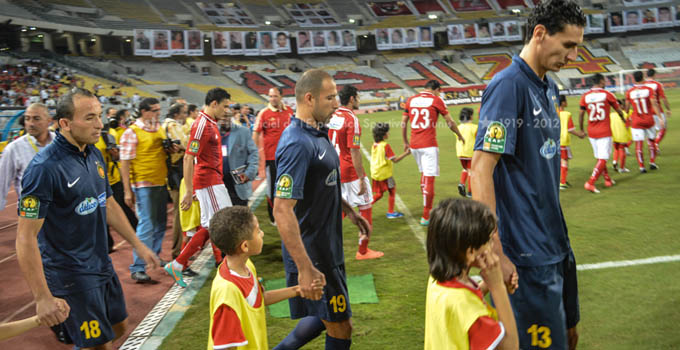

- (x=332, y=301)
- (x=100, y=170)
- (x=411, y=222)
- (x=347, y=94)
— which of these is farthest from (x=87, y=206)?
(x=411, y=222)

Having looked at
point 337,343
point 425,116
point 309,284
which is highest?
point 425,116

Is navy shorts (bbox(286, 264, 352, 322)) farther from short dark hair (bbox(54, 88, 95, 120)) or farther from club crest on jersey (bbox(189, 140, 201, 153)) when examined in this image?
club crest on jersey (bbox(189, 140, 201, 153))

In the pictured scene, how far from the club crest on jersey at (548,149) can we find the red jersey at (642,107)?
10.1 meters

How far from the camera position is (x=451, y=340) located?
6.55 ft

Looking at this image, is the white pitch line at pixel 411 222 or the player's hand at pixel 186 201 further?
the white pitch line at pixel 411 222

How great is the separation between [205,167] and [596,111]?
7725 millimetres

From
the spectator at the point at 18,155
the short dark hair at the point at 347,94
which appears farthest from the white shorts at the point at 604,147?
the spectator at the point at 18,155

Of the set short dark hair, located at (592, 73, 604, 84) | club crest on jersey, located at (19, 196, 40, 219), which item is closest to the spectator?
club crest on jersey, located at (19, 196, 40, 219)

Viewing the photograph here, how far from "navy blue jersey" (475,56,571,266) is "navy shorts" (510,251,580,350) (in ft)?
0.20

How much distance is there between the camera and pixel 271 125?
28.0 ft

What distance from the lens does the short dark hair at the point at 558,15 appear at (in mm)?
2320

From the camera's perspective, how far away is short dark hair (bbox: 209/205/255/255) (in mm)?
2746

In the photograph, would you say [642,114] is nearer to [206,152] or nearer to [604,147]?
[604,147]

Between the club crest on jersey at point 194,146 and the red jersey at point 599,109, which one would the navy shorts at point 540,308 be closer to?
the club crest on jersey at point 194,146
